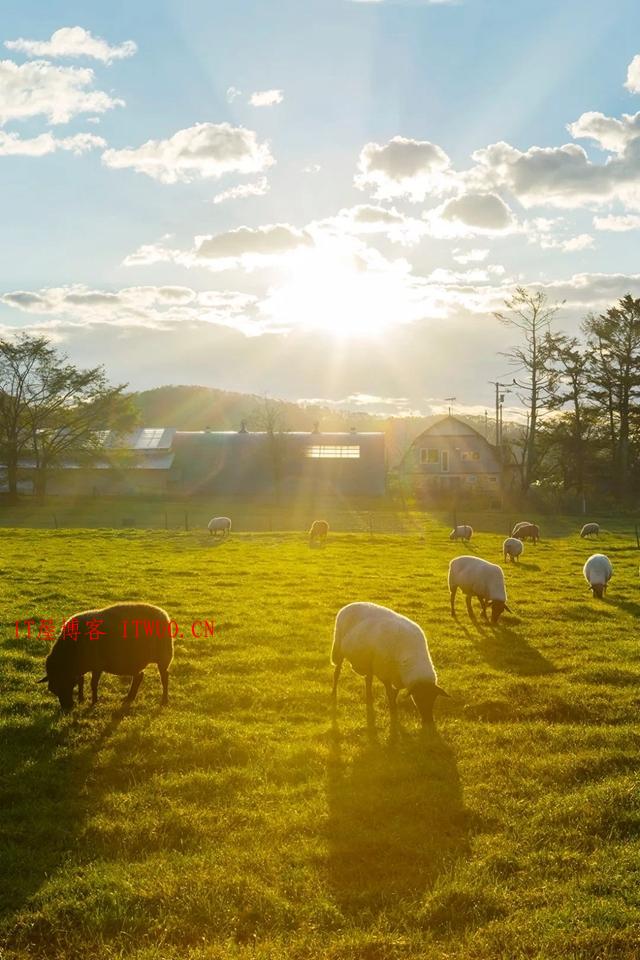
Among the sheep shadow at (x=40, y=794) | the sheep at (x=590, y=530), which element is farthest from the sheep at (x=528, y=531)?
the sheep shadow at (x=40, y=794)

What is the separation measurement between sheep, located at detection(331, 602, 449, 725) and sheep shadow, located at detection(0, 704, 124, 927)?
11.4 ft

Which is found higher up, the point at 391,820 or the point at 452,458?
the point at 452,458

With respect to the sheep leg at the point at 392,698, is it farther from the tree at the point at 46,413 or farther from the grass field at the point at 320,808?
the tree at the point at 46,413

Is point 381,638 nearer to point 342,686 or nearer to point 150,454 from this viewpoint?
point 342,686

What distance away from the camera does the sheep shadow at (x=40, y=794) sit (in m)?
6.60

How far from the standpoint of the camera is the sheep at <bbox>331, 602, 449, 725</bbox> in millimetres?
10164

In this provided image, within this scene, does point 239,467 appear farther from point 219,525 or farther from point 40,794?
point 40,794

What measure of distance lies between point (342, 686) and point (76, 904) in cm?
662

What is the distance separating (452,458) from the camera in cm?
8025

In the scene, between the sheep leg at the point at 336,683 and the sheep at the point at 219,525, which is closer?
the sheep leg at the point at 336,683

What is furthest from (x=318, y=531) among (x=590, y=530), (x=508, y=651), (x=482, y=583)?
(x=508, y=651)

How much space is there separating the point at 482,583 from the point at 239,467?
65528mm

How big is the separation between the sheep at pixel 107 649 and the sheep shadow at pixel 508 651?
20.2 ft

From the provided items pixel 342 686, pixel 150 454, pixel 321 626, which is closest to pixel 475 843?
pixel 342 686
